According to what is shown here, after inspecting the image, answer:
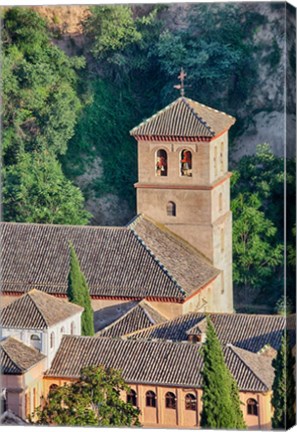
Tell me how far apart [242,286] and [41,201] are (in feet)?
9.56

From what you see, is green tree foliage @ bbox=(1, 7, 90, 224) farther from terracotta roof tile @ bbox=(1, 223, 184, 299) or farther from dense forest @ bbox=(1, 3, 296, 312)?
terracotta roof tile @ bbox=(1, 223, 184, 299)

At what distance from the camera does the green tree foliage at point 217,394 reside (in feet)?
125

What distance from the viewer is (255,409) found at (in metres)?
38.3

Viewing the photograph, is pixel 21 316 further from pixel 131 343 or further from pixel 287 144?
pixel 287 144

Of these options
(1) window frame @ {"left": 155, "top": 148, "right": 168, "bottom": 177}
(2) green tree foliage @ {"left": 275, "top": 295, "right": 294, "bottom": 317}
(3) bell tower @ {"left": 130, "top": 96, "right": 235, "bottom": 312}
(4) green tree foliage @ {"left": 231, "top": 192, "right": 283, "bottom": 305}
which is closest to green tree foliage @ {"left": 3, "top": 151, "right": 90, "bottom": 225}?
(3) bell tower @ {"left": 130, "top": 96, "right": 235, "bottom": 312}

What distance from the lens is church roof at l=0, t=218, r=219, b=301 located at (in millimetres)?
39531

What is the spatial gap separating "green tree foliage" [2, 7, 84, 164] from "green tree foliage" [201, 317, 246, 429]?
364cm

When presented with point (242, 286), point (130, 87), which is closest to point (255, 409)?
point (242, 286)

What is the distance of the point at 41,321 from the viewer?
39.1 m

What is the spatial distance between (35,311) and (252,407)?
3136mm

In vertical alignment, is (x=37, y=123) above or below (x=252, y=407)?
above

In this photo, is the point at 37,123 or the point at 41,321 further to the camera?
the point at 37,123

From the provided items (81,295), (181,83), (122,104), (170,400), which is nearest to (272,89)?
(181,83)

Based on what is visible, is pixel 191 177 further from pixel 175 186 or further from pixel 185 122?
pixel 185 122
